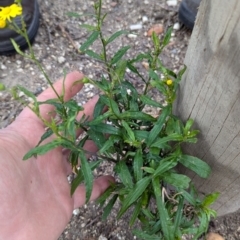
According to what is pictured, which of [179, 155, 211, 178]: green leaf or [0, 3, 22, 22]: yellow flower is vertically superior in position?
[0, 3, 22, 22]: yellow flower

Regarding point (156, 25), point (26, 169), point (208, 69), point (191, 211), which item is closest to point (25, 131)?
point (26, 169)

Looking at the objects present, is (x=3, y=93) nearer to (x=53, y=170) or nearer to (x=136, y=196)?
(x=53, y=170)

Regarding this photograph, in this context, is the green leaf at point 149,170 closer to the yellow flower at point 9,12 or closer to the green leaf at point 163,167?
the green leaf at point 163,167

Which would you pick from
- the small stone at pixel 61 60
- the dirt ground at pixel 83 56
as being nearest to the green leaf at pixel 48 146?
the dirt ground at pixel 83 56

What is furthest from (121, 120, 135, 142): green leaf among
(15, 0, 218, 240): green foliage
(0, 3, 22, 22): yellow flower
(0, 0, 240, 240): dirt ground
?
(0, 0, 240, 240): dirt ground

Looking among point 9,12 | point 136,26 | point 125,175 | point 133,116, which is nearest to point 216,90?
point 133,116

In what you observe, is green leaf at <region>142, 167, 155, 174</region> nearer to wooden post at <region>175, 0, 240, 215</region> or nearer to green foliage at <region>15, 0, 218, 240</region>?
green foliage at <region>15, 0, 218, 240</region>
